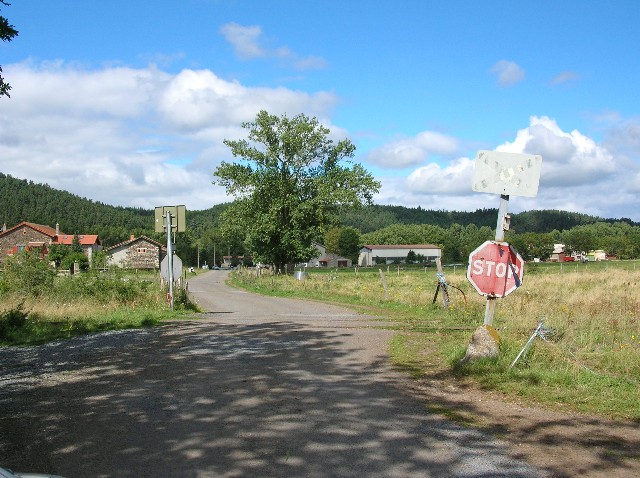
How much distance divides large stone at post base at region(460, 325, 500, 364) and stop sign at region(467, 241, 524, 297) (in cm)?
58

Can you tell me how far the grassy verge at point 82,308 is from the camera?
45.1 ft

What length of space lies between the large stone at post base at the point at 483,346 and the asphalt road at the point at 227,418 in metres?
1.09

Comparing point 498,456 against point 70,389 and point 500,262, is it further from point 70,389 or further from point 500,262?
point 70,389

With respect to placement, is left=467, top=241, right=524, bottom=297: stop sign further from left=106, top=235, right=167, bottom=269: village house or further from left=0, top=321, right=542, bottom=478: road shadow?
left=106, top=235, right=167, bottom=269: village house

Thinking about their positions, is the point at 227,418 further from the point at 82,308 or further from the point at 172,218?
the point at 172,218

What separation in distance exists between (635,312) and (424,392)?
8731 millimetres

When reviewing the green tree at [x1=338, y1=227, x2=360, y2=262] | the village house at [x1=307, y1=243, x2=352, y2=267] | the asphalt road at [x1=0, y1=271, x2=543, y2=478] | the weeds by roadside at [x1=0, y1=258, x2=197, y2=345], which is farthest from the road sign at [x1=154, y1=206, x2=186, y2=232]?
the green tree at [x1=338, y1=227, x2=360, y2=262]

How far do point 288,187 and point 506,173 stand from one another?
45167 mm

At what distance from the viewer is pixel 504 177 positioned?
29.4 feet

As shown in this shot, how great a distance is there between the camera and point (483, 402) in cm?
699

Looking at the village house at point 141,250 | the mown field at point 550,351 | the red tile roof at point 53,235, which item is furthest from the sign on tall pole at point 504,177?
the red tile roof at point 53,235

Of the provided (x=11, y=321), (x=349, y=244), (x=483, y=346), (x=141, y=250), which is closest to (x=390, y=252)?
(x=349, y=244)

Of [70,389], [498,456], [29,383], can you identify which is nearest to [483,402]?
[498,456]

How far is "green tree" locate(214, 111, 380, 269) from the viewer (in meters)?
52.7
